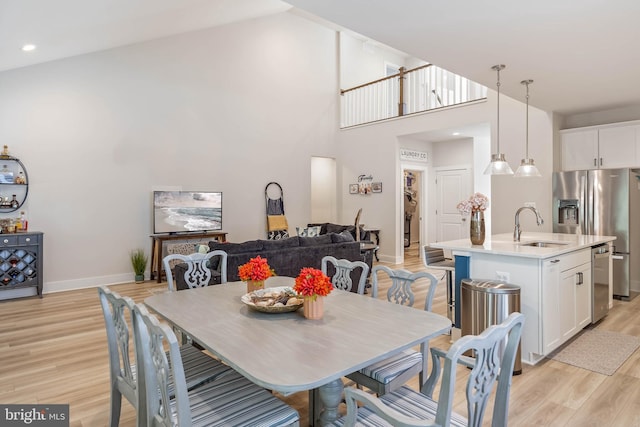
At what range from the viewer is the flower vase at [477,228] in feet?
11.2

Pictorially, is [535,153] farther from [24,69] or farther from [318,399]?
[24,69]

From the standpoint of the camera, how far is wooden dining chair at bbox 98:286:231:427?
1793mm

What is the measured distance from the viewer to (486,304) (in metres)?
2.97

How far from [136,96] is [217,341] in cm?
606

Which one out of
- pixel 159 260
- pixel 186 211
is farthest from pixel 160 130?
pixel 159 260

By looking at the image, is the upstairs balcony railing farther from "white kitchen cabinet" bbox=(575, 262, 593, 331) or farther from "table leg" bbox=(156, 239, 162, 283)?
"table leg" bbox=(156, 239, 162, 283)

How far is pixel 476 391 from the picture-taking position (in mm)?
1269

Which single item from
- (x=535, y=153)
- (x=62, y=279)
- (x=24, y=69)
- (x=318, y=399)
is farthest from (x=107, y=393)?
(x=535, y=153)

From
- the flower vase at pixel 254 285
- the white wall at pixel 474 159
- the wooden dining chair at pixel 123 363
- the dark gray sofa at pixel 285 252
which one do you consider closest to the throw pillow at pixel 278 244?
the dark gray sofa at pixel 285 252

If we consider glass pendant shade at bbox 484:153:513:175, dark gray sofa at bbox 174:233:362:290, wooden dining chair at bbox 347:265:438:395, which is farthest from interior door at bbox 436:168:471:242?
wooden dining chair at bbox 347:265:438:395

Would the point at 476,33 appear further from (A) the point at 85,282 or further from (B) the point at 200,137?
(A) the point at 85,282

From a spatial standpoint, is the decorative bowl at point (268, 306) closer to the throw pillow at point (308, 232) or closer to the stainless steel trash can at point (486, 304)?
the stainless steel trash can at point (486, 304)

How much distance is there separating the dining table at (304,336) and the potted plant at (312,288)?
5 centimetres

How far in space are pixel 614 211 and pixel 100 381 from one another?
19.6 ft
